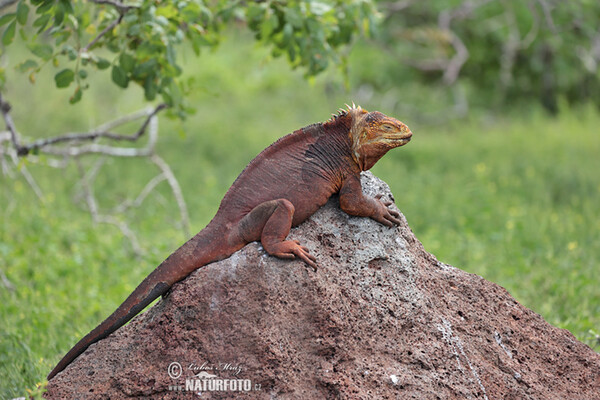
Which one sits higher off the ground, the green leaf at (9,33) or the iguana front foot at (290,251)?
the green leaf at (9,33)

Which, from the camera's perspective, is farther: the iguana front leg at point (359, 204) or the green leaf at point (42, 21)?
the green leaf at point (42, 21)

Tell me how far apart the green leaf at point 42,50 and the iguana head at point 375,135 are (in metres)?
2.13

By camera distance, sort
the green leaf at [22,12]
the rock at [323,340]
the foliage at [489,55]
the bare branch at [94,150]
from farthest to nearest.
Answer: the foliage at [489,55] < the bare branch at [94,150] < the green leaf at [22,12] < the rock at [323,340]

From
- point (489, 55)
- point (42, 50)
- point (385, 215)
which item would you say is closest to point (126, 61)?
point (42, 50)

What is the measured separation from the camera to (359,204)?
3.49 meters

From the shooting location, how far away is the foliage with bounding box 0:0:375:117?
161 inches

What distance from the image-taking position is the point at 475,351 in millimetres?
3430

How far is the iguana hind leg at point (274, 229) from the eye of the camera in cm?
322

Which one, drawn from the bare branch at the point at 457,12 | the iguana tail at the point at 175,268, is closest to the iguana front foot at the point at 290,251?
the iguana tail at the point at 175,268

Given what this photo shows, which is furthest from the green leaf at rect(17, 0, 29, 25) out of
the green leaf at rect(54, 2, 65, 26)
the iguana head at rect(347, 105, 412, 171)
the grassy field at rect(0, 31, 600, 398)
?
the iguana head at rect(347, 105, 412, 171)

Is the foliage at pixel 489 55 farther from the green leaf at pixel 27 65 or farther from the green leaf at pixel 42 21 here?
the green leaf at pixel 42 21

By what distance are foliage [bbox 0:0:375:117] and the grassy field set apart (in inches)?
26.6

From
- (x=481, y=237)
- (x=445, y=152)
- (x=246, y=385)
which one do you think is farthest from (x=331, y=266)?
(x=445, y=152)

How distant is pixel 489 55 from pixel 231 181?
7.33 metres
